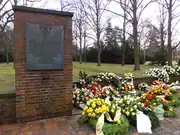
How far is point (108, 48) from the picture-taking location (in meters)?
25.3

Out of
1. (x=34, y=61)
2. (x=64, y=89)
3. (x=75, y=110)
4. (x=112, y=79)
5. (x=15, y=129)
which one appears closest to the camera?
(x=15, y=129)

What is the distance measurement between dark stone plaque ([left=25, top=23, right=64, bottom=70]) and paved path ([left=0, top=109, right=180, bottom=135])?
3.36ft

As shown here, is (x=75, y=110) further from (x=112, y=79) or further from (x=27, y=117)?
(x=112, y=79)

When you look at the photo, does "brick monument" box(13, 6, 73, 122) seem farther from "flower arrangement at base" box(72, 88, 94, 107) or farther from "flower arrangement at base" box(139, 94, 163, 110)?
"flower arrangement at base" box(139, 94, 163, 110)

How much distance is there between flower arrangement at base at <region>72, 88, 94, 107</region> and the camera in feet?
11.6

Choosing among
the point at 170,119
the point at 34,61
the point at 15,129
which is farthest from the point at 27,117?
the point at 170,119

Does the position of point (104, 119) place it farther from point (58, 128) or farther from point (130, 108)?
point (58, 128)

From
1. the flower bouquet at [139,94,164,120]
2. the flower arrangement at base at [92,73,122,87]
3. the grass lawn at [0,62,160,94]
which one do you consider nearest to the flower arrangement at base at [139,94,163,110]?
the flower bouquet at [139,94,164,120]

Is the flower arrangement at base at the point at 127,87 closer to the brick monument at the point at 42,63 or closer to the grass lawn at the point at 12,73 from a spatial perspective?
the grass lawn at the point at 12,73

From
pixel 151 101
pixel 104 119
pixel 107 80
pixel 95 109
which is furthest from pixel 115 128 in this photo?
pixel 107 80

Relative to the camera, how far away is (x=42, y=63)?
2.67 m

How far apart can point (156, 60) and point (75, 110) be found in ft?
69.0

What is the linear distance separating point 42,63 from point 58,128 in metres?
1.19

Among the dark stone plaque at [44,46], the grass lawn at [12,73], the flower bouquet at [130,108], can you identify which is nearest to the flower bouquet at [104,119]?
the flower bouquet at [130,108]
